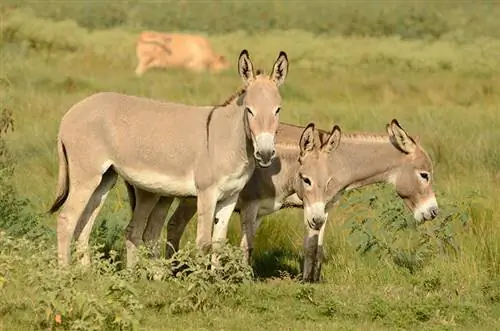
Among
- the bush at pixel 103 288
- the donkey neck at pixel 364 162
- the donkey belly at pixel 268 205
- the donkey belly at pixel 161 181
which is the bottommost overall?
the bush at pixel 103 288

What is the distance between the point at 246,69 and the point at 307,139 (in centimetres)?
85

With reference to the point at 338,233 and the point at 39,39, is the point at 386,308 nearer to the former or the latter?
the point at 338,233

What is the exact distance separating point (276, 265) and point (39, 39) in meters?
20.2

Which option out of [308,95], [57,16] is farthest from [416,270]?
[57,16]

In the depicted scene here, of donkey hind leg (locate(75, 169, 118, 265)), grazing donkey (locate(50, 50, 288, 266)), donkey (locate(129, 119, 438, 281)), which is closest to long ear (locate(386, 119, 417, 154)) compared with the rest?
donkey (locate(129, 119, 438, 281))

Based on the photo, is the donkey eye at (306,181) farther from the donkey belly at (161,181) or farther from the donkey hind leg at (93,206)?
the donkey hind leg at (93,206)

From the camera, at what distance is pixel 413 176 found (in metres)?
10.4

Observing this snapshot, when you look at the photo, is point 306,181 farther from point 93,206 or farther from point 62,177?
point 62,177

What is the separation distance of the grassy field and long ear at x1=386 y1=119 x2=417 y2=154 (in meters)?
0.72

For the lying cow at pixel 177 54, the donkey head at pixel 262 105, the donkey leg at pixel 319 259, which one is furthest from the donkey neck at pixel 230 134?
the lying cow at pixel 177 54

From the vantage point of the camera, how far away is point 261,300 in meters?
8.79

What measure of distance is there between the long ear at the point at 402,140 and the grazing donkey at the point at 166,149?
1205mm

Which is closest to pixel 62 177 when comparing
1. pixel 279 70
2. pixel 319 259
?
pixel 279 70

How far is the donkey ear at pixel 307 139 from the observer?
395 inches
